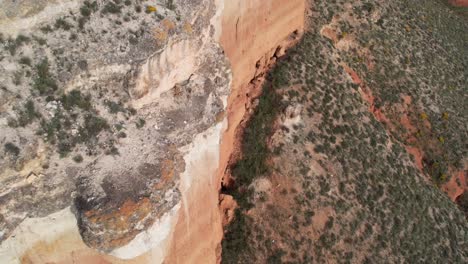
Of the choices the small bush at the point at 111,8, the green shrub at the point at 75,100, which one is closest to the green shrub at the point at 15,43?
the green shrub at the point at 75,100

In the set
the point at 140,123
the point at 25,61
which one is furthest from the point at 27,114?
the point at 140,123

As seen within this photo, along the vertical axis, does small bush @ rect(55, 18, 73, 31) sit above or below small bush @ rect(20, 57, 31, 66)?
above

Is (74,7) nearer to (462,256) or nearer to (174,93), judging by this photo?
(174,93)

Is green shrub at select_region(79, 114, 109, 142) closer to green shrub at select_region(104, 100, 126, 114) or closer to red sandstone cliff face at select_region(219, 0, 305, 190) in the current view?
green shrub at select_region(104, 100, 126, 114)

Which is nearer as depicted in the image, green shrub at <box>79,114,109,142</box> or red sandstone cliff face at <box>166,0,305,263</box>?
green shrub at <box>79,114,109,142</box>

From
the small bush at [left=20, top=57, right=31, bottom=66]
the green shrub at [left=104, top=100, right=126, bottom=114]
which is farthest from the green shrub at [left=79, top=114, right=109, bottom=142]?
the small bush at [left=20, top=57, right=31, bottom=66]

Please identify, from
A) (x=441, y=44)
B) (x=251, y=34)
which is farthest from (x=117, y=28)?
(x=441, y=44)

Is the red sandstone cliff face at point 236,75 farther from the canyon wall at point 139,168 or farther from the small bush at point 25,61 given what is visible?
the small bush at point 25,61

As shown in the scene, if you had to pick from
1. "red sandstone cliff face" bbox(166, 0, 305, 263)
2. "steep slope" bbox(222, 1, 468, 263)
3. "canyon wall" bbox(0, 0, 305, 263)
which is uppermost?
"canyon wall" bbox(0, 0, 305, 263)
